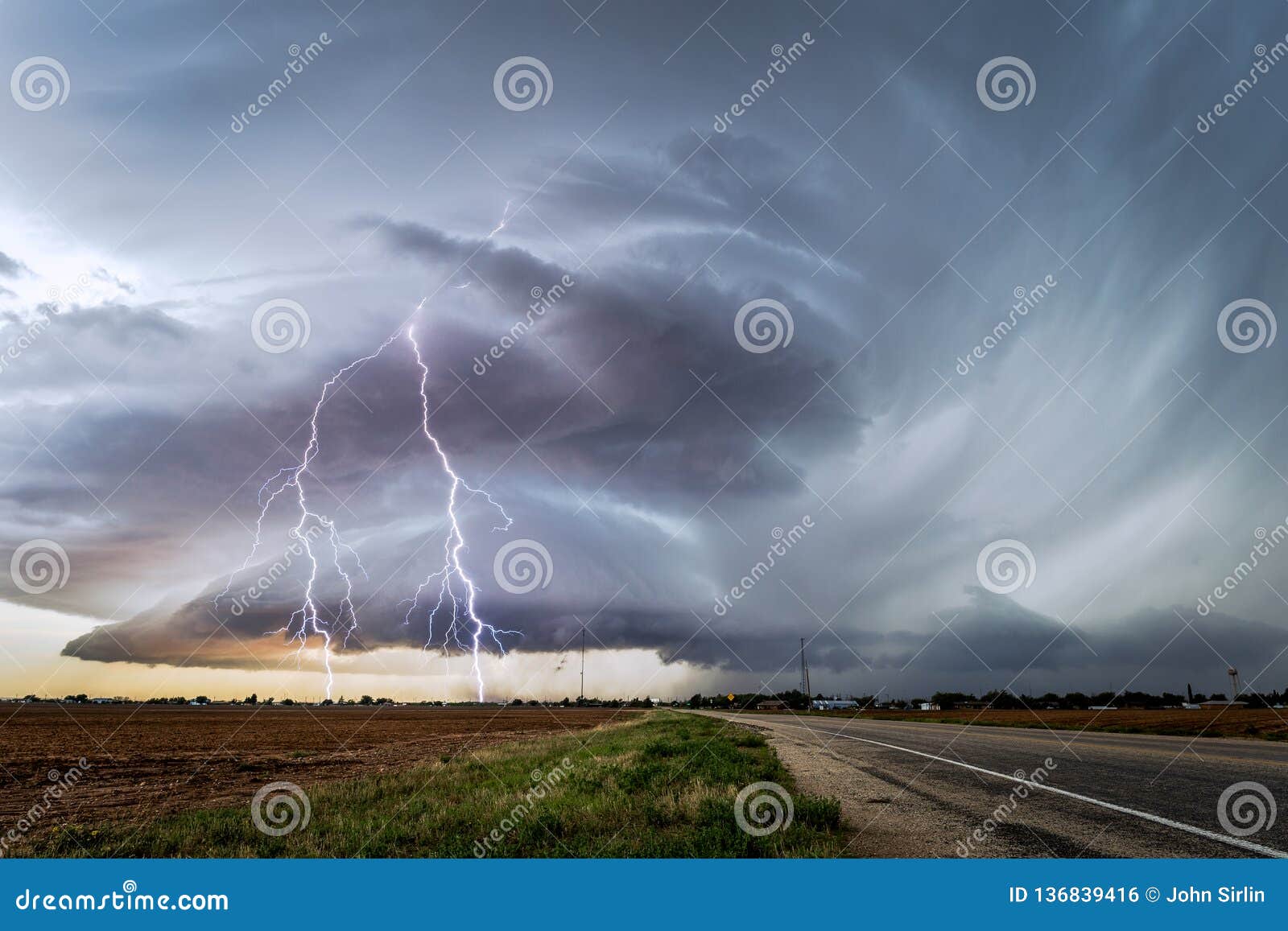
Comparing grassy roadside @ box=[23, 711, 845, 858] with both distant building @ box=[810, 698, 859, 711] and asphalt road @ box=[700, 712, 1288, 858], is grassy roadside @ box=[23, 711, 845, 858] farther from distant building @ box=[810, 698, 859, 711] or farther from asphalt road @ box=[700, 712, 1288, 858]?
distant building @ box=[810, 698, 859, 711]

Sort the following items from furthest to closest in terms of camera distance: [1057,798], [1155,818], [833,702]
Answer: [833,702]
[1057,798]
[1155,818]

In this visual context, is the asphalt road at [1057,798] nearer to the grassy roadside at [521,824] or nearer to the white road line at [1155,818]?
the white road line at [1155,818]

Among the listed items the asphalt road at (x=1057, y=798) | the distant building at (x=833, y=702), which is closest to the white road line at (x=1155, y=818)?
the asphalt road at (x=1057, y=798)

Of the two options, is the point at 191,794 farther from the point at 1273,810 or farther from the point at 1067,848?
the point at 1273,810

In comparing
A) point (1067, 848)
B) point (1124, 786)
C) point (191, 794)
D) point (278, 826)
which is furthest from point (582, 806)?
point (191, 794)

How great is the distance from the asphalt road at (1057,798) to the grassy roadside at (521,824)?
0.88 meters

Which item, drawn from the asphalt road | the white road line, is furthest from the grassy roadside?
the white road line

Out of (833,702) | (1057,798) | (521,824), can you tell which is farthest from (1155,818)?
(833,702)

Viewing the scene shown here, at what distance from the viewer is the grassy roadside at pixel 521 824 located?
7660mm

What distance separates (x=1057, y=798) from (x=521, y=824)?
6.86 meters

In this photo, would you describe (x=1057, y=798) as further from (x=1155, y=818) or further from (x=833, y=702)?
(x=833, y=702)

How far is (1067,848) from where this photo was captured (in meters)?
6.80

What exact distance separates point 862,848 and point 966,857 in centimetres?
99

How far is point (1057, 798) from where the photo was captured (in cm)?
971
